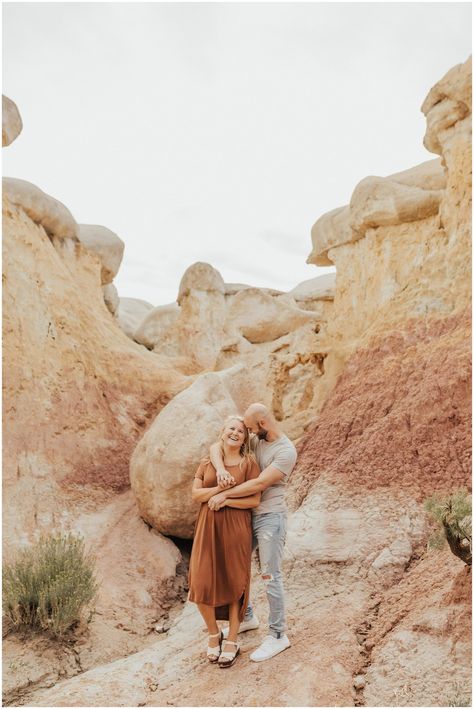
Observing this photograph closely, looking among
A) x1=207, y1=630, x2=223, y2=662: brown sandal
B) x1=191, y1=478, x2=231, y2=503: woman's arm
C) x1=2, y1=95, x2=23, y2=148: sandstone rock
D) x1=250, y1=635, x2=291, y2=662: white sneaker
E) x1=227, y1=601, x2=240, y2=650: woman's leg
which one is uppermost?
x1=2, y1=95, x2=23, y2=148: sandstone rock

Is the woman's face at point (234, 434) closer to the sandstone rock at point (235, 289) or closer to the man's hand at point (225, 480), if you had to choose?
the man's hand at point (225, 480)

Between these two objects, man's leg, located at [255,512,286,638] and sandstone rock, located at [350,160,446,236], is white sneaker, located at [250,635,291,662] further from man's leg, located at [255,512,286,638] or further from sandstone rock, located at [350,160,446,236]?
sandstone rock, located at [350,160,446,236]

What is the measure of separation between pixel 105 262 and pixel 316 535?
873 cm

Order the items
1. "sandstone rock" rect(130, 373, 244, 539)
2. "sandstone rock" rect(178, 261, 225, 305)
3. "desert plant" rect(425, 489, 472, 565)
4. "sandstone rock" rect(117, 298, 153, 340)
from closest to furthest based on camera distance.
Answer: "desert plant" rect(425, 489, 472, 565), "sandstone rock" rect(130, 373, 244, 539), "sandstone rock" rect(178, 261, 225, 305), "sandstone rock" rect(117, 298, 153, 340)

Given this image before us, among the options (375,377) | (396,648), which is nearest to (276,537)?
(396,648)

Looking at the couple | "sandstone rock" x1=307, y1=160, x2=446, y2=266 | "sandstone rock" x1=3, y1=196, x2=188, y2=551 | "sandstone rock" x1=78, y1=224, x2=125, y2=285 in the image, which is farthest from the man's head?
"sandstone rock" x1=78, y1=224, x2=125, y2=285

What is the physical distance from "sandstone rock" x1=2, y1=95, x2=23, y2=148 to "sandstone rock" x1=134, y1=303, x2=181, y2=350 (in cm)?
1043

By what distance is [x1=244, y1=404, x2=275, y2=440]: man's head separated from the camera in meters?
3.68

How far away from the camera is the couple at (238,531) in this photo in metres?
3.52

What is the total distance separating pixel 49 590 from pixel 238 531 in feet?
7.70

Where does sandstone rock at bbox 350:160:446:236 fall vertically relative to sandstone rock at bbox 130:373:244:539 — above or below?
above

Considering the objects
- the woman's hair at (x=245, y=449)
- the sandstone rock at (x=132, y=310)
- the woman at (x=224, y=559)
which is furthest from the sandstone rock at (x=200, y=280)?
the woman at (x=224, y=559)

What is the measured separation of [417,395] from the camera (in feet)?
19.0

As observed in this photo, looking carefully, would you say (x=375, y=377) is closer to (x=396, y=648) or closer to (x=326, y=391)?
(x=326, y=391)
